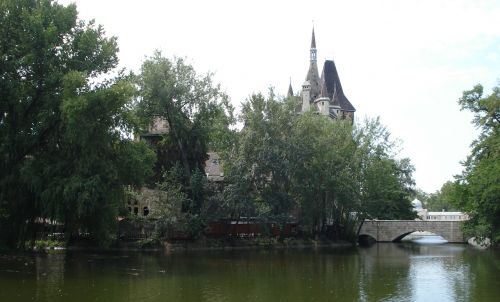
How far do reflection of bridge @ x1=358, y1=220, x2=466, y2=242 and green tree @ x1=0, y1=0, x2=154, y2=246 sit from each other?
3850cm

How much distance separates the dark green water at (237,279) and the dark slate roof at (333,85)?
57754 mm

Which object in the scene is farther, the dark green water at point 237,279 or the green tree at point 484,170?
the green tree at point 484,170

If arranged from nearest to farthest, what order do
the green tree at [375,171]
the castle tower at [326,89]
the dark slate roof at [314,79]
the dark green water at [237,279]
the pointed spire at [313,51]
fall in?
the dark green water at [237,279] → the green tree at [375,171] → the castle tower at [326,89] → the dark slate roof at [314,79] → the pointed spire at [313,51]

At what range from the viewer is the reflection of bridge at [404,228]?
6325cm

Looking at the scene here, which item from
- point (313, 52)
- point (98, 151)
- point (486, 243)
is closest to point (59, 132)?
point (98, 151)

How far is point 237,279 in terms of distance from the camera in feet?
85.6

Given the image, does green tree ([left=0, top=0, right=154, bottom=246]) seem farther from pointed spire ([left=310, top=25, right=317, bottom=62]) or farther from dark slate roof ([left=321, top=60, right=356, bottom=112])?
pointed spire ([left=310, top=25, right=317, bottom=62])

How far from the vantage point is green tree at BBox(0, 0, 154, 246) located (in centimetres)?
3038

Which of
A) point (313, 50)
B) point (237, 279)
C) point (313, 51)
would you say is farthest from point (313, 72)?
point (237, 279)

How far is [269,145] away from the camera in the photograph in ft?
154

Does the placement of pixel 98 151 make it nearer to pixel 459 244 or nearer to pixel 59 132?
pixel 59 132

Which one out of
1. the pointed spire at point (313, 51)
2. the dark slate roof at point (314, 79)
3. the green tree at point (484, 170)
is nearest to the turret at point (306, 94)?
the dark slate roof at point (314, 79)

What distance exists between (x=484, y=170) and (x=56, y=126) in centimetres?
3477

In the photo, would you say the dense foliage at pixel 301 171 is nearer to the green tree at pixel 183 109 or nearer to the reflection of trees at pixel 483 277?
the green tree at pixel 183 109
